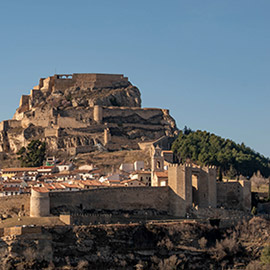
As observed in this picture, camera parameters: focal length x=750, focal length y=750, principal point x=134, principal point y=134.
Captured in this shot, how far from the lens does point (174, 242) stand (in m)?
58.6

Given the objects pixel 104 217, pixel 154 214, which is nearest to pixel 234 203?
pixel 154 214

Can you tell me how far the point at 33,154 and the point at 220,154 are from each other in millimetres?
22217

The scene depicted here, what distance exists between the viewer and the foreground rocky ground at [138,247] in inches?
2109

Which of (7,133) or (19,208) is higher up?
(7,133)

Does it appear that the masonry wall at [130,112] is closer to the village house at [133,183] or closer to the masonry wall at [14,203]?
the village house at [133,183]

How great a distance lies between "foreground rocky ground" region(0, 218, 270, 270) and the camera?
53562 millimetres

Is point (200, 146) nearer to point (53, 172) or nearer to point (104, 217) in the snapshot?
point (53, 172)

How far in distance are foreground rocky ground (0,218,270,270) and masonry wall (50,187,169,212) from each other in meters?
4.39

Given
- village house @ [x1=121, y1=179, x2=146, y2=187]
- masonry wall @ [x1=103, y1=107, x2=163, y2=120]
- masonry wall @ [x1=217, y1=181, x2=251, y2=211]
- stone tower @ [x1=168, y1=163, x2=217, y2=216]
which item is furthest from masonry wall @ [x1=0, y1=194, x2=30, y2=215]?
masonry wall @ [x1=103, y1=107, x2=163, y2=120]

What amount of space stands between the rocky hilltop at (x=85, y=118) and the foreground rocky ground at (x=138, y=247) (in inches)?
1309

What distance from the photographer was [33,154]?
8956cm

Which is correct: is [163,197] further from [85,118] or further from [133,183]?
[85,118]

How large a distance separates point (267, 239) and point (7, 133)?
47.0 m

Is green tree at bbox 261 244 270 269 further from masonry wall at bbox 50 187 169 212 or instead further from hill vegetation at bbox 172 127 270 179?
hill vegetation at bbox 172 127 270 179
